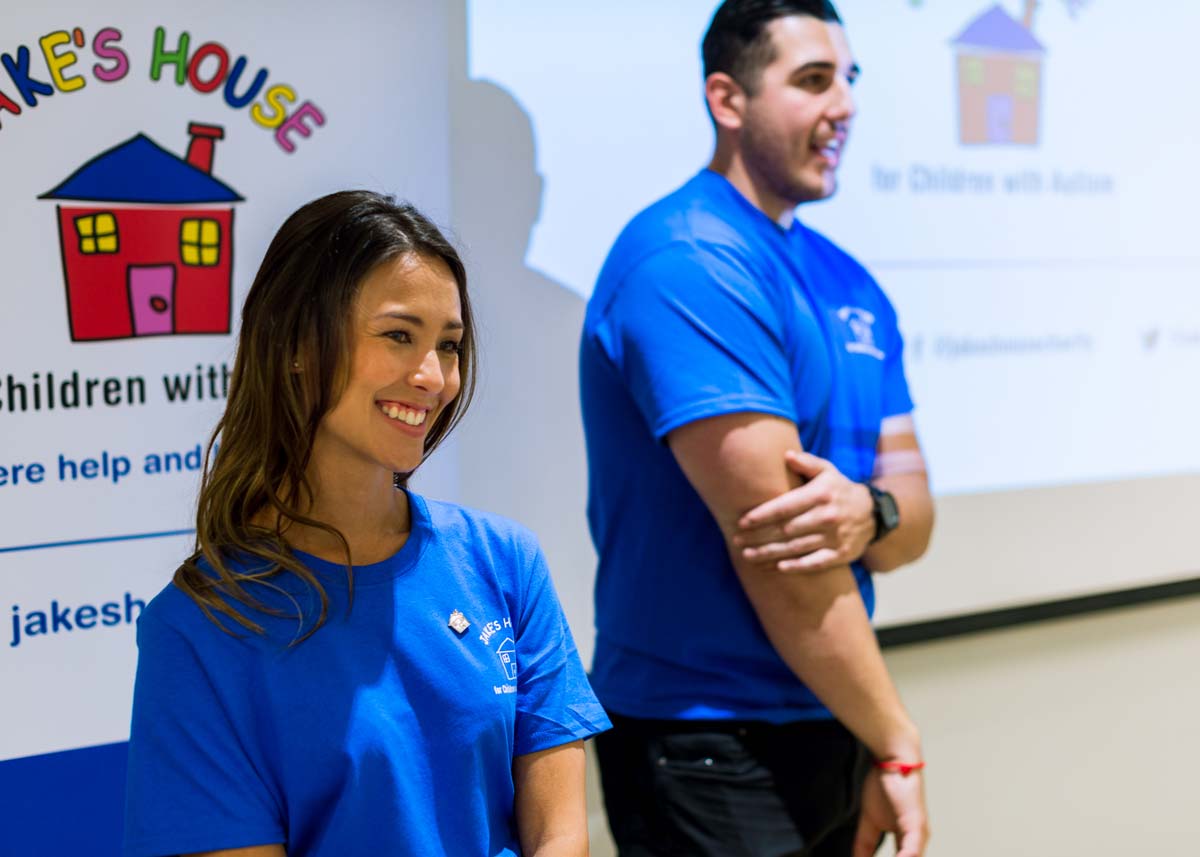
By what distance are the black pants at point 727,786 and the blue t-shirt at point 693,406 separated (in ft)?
0.10

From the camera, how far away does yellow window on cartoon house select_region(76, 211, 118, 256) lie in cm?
154

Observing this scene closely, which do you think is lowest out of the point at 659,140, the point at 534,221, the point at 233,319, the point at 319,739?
the point at 319,739

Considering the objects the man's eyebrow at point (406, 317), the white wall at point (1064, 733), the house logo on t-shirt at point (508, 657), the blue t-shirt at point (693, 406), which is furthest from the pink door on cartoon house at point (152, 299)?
the white wall at point (1064, 733)

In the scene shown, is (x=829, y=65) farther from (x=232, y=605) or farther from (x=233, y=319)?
(x=232, y=605)

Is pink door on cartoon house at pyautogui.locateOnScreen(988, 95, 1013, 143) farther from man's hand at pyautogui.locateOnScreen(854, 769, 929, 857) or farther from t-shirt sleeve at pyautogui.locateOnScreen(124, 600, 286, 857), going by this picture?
t-shirt sleeve at pyautogui.locateOnScreen(124, 600, 286, 857)

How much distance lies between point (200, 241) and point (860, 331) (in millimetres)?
879

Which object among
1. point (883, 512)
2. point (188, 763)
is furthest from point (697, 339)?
point (188, 763)

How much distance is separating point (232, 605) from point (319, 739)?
0.42 feet

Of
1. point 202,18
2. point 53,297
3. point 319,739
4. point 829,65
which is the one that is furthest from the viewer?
point 829,65

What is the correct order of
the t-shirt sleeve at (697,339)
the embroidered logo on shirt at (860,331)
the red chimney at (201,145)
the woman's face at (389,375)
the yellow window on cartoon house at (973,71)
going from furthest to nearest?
the yellow window on cartoon house at (973,71) < the embroidered logo on shirt at (860,331) < the red chimney at (201,145) < the t-shirt sleeve at (697,339) < the woman's face at (389,375)

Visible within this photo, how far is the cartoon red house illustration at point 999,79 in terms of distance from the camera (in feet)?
8.03

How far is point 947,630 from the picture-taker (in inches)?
98.9

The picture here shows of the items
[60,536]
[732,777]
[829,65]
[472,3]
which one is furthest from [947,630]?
[60,536]

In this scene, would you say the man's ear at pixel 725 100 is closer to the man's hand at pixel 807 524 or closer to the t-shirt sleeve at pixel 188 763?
the man's hand at pixel 807 524
